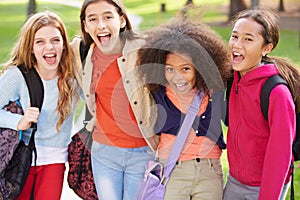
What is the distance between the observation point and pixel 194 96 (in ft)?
13.1

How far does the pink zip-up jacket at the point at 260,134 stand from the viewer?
11.4 feet

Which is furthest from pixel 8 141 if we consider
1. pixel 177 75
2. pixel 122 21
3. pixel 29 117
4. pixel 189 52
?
pixel 189 52

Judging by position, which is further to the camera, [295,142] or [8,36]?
[8,36]

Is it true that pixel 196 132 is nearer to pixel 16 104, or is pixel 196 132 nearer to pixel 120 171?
pixel 120 171

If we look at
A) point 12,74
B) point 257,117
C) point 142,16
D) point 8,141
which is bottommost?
point 142,16

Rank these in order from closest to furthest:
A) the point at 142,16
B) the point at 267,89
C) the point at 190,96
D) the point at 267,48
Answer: the point at 267,89
the point at 267,48
the point at 190,96
the point at 142,16

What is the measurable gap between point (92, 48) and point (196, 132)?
1.03 metres

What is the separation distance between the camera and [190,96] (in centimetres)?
400

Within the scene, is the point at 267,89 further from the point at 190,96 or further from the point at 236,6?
the point at 236,6

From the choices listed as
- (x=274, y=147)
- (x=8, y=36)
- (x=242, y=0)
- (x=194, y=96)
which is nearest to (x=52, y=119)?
(x=194, y=96)

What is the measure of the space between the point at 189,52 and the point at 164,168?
31.4 inches

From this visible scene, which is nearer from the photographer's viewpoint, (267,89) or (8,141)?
(267,89)

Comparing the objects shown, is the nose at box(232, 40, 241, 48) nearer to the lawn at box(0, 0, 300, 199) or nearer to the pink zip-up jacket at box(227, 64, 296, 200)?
the pink zip-up jacket at box(227, 64, 296, 200)

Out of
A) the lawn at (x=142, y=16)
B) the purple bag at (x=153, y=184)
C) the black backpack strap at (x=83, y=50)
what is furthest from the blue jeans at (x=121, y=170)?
the lawn at (x=142, y=16)
